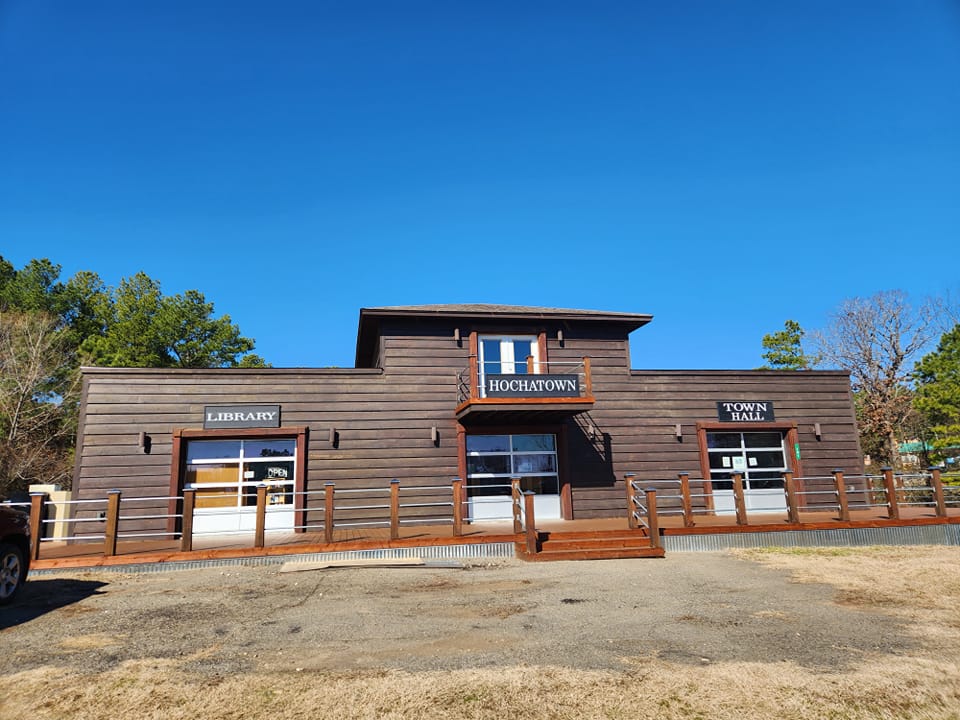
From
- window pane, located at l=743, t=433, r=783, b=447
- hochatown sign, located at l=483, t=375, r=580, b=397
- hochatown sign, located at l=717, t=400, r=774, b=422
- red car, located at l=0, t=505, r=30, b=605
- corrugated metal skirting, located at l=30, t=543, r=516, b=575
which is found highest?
hochatown sign, located at l=483, t=375, r=580, b=397

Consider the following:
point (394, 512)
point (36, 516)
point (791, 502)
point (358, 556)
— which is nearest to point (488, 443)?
point (394, 512)

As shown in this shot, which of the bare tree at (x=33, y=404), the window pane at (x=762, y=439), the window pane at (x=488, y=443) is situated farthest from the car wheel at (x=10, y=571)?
the bare tree at (x=33, y=404)

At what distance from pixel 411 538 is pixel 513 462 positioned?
4458mm

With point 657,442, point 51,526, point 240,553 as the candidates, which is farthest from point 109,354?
point 657,442

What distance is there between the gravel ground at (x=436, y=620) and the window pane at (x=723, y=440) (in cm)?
698

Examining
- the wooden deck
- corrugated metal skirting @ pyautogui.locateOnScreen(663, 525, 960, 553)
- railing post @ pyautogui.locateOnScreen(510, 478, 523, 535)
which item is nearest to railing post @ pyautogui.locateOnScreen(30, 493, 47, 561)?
the wooden deck

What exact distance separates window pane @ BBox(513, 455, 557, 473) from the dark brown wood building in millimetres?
36

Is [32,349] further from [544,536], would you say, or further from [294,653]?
[294,653]

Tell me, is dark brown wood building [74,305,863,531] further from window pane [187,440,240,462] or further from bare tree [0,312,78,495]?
bare tree [0,312,78,495]

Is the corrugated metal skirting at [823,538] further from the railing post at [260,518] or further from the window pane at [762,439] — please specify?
the railing post at [260,518]

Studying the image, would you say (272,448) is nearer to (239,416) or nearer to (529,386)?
(239,416)

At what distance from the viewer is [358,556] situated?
444 inches

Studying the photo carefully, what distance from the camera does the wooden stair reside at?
1103 cm

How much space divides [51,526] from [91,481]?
3549 millimetres
